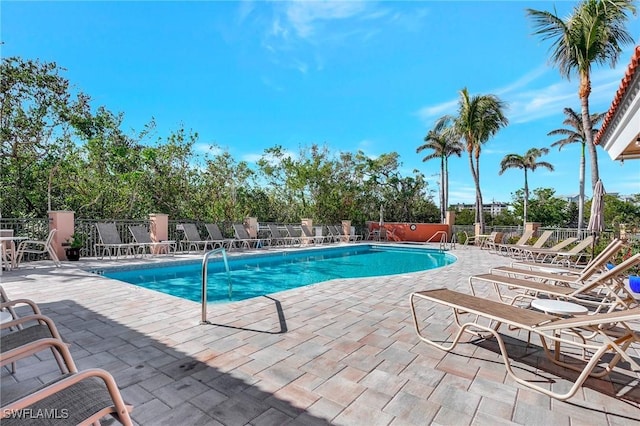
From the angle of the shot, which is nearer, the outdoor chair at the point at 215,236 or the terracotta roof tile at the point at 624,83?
the terracotta roof tile at the point at 624,83

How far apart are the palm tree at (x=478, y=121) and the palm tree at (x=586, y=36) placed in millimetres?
6844

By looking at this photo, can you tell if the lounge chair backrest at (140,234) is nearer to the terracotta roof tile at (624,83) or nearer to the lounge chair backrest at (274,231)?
the lounge chair backrest at (274,231)

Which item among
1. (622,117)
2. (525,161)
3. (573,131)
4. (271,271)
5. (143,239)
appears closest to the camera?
(622,117)

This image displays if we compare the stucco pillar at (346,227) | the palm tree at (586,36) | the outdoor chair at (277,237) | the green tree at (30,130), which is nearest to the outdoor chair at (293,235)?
the outdoor chair at (277,237)

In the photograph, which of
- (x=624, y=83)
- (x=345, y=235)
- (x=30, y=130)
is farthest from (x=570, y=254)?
(x=30, y=130)

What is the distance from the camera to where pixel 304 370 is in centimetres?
253

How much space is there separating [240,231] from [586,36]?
14.1 m

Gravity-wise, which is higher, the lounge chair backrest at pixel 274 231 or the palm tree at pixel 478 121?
the palm tree at pixel 478 121

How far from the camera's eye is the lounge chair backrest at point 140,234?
30.7ft

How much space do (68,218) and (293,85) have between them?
12198 millimetres

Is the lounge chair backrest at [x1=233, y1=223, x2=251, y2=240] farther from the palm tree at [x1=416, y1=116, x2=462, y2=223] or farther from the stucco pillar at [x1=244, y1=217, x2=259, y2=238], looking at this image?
the palm tree at [x1=416, y1=116, x2=462, y2=223]

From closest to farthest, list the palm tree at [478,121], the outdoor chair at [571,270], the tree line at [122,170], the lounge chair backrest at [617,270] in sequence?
1. the lounge chair backrest at [617,270]
2. the outdoor chair at [571,270]
3. the tree line at [122,170]
4. the palm tree at [478,121]

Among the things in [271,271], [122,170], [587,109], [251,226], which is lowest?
[271,271]

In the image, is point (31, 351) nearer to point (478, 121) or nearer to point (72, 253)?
point (72, 253)
